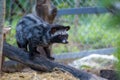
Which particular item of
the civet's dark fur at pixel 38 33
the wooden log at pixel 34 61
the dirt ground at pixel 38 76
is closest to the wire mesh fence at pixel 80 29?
the civet's dark fur at pixel 38 33

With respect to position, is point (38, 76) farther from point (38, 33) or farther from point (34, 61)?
point (38, 33)

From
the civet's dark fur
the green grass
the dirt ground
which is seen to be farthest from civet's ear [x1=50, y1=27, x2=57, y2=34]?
the green grass

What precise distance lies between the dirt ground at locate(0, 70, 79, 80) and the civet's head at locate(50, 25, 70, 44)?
44cm

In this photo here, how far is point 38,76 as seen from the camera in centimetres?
450

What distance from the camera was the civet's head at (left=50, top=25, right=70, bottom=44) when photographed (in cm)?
464

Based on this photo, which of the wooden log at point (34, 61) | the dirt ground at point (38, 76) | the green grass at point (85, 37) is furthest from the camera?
the green grass at point (85, 37)

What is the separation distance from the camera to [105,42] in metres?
6.96

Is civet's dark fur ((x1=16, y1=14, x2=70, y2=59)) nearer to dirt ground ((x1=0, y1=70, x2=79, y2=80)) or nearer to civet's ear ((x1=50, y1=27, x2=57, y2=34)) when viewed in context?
civet's ear ((x1=50, y1=27, x2=57, y2=34))

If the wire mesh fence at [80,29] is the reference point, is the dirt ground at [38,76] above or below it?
below

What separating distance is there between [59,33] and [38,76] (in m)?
0.66

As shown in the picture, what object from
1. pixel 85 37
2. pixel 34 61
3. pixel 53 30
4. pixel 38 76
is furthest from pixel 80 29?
pixel 38 76

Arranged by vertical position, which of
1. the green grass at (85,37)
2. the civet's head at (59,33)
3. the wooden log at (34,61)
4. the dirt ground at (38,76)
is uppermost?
the green grass at (85,37)

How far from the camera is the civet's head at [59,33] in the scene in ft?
15.2

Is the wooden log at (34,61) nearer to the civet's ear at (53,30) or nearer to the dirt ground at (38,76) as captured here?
the dirt ground at (38,76)
